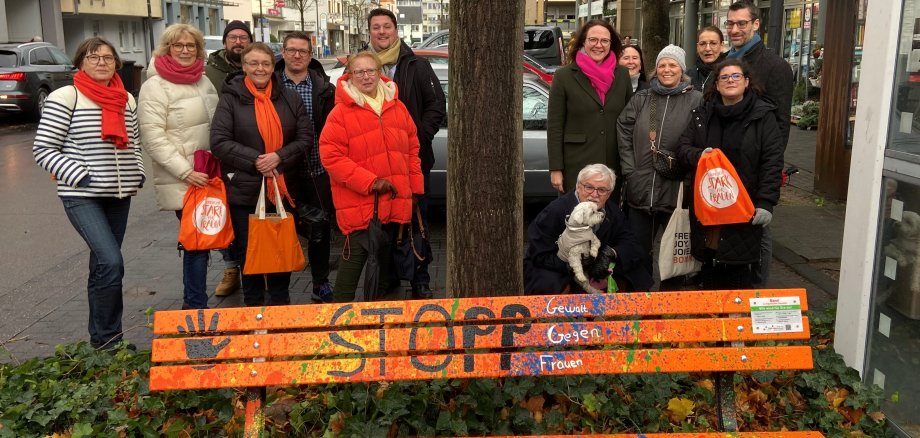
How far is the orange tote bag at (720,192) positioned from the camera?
4.49m

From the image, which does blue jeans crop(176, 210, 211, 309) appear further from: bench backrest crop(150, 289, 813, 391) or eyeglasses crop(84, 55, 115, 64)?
bench backrest crop(150, 289, 813, 391)

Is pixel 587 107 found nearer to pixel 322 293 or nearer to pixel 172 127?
pixel 322 293

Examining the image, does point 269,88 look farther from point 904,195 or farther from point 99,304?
point 904,195

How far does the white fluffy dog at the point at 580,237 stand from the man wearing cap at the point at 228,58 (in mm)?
2743

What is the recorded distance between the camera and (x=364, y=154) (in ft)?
16.2

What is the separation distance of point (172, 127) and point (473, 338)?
2708 mm

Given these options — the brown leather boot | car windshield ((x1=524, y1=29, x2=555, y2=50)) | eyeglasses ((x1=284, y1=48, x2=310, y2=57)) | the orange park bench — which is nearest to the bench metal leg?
the orange park bench

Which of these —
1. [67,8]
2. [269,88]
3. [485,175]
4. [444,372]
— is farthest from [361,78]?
[67,8]

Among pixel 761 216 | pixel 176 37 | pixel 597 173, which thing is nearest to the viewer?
pixel 597 173

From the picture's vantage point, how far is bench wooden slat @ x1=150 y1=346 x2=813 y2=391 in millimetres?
3113

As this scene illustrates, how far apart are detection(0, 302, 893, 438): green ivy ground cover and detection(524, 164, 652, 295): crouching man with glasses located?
2.44ft

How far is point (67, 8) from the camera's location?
36531mm

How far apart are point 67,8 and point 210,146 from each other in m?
36.0

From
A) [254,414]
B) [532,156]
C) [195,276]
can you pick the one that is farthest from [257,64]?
[532,156]
